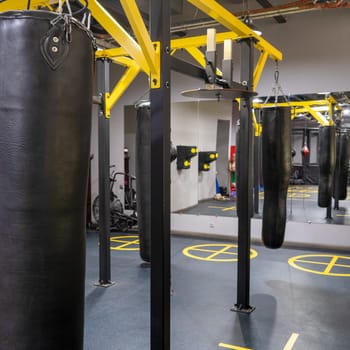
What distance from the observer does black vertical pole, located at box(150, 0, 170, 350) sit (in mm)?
2195

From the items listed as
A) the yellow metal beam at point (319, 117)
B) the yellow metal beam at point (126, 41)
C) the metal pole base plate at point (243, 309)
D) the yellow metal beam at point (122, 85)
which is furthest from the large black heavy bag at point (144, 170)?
the yellow metal beam at point (319, 117)

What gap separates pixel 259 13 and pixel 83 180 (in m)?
5.60

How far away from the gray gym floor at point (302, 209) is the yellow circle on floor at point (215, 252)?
866 millimetres

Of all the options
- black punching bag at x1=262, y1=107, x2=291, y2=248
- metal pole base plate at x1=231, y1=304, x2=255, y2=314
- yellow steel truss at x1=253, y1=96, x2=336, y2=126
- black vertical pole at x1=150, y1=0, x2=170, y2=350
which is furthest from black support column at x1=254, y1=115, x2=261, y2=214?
black vertical pole at x1=150, y1=0, x2=170, y2=350

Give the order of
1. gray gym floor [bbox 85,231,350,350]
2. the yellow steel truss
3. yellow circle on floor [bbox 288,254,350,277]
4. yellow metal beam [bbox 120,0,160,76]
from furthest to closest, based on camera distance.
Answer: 1. the yellow steel truss
2. yellow circle on floor [bbox 288,254,350,277]
3. gray gym floor [bbox 85,231,350,350]
4. yellow metal beam [bbox 120,0,160,76]

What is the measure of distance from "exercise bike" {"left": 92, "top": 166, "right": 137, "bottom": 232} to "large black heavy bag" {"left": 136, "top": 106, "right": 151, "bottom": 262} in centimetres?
346

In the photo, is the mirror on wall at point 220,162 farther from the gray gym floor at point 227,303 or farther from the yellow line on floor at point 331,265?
the gray gym floor at point 227,303

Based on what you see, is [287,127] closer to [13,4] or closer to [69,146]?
[13,4]

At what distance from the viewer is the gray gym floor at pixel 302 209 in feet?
22.0

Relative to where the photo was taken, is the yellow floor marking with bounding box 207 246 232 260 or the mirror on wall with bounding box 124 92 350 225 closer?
the yellow floor marking with bounding box 207 246 232 260

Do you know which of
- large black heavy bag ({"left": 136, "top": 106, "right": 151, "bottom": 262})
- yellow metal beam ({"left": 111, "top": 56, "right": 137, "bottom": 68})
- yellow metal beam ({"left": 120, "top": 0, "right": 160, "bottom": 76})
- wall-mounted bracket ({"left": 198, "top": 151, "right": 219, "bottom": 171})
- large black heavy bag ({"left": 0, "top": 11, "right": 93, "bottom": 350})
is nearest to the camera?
large black heavy bag ({"left": 0, "top": 11, "right": 93, "bottom": 350})

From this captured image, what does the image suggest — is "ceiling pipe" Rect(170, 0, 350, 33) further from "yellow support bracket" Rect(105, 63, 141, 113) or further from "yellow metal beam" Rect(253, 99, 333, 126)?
"yellow support bracket" Rect(105, 63, 141, 113)

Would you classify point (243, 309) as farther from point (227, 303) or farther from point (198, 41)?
point (198, 41)

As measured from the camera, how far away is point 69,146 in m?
1.41
